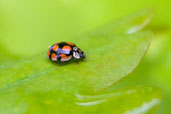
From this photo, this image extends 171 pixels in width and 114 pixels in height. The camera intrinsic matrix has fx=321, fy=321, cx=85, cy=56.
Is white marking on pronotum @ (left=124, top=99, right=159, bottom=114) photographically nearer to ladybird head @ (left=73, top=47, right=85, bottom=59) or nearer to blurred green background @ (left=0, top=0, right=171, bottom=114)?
ladybird head @ (left=73, top=47, right=85, bottom=59)

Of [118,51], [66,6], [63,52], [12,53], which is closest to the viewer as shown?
[118,51]

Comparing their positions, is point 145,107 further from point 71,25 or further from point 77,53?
point 71,25

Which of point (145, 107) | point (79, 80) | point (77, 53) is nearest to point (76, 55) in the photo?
point (77, 53)

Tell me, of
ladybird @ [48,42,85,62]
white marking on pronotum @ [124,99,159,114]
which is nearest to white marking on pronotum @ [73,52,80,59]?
ladybird @ [48,42,85,62]

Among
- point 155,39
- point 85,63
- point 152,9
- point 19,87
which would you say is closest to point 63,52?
point 85,63

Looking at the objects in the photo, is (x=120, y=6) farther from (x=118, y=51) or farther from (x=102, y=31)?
(x=118, y=51)

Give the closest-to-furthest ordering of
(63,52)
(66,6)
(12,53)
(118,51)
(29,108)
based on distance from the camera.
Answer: (29,108)
(118,51)
(63,52)
(12,53)
(66,6)

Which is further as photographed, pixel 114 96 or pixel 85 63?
pixel 85 63
